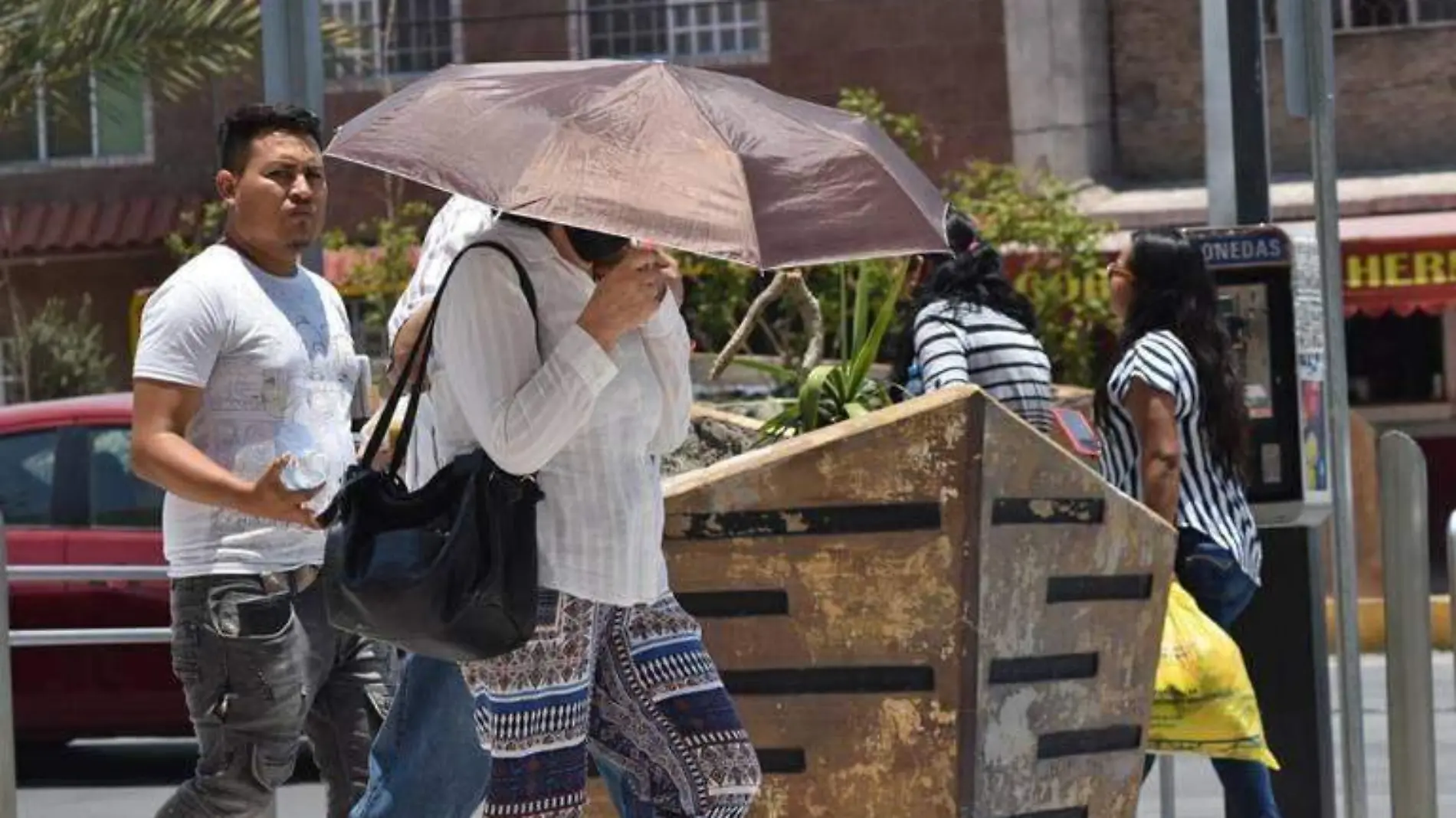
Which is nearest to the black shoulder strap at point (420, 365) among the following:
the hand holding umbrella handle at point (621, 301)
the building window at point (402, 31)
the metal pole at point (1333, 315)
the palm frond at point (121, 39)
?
the hand holding umbrella handle at point (621, 301)

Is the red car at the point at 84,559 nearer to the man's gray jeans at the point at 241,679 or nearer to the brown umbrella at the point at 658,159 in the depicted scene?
the man's gray jeans at the point at 241,679

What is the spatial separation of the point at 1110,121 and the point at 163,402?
19872 mm

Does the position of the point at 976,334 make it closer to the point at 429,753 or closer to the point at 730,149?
the point at 429,753

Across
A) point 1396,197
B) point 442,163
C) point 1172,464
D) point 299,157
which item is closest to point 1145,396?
point 1172,464

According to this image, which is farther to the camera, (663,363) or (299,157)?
(299,157)

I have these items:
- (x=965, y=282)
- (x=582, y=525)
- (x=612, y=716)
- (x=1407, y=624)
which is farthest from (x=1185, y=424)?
(x=582, y=525)

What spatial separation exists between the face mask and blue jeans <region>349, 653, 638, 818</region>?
0.84 metres

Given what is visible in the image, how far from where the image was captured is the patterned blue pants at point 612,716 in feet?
15.8

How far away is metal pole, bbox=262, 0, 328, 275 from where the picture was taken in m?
6.79

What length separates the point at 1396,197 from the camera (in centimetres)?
2319

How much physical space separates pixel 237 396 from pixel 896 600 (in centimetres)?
142

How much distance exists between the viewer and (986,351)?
7695mm

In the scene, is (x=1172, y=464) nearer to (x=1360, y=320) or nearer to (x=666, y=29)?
(x=1360, y=320)

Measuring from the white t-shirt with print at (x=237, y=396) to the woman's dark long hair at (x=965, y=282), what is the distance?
233 cm
